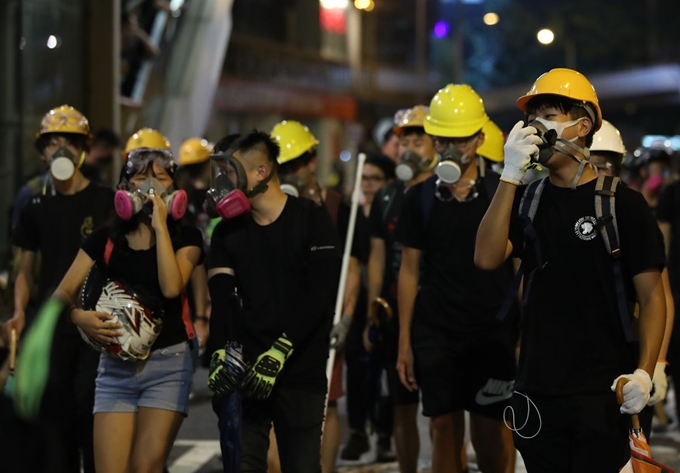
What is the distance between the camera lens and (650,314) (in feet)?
15.1

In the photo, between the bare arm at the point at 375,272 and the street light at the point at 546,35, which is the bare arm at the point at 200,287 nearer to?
the bare arm at the point at 375,272

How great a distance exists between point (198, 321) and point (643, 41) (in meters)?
57.9

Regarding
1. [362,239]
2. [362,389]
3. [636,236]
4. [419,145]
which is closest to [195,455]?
[362,389]

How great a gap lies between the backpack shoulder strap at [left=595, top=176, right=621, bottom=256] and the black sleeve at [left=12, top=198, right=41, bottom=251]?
369 centimetres

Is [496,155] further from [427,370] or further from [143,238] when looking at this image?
[143,238]

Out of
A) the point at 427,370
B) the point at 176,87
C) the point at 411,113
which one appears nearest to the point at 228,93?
the point at 176,87

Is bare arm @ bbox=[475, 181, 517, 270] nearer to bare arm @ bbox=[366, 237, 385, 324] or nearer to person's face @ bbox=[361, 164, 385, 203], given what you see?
bare arm @ bbox=[366, 237, 385, 324]

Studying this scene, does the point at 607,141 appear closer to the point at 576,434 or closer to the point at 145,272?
the point at 576,434

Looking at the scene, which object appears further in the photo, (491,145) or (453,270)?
(491,145)

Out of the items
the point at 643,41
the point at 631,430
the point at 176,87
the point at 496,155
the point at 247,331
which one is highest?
the point at 643,41

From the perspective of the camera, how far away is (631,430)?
4.50 m

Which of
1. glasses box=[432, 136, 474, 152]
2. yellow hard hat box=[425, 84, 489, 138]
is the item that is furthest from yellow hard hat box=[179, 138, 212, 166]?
glasses box=[432, 136, 474, 152]

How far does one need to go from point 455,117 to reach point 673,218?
2.33 meters

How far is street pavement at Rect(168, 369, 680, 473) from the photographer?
8.24 metres
